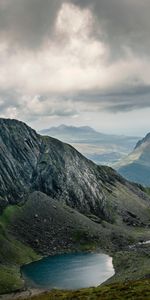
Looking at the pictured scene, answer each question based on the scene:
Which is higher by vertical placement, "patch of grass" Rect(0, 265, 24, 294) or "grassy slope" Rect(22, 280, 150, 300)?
"grassy slope" Rect(22, 280, 150, 300)

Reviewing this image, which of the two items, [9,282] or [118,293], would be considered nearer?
[118,293]

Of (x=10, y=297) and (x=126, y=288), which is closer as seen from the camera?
(x=126, y=288)

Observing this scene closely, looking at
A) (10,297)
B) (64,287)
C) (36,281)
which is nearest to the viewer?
(10,297)

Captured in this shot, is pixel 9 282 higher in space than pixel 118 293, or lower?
lower

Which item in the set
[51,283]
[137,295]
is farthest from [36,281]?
[137,295]

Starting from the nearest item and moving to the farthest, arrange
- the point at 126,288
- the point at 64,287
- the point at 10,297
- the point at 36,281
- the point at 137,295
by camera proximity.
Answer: the point at 137,295
the point at 126,288
the point at 10,297
the point at 64,287
the point at 36,281

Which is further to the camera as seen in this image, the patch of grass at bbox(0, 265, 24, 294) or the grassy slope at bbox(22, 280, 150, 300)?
the patch of grass at bbox(0, 265, 24, 294)

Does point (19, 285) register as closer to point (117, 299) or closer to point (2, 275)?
point (2, 275)

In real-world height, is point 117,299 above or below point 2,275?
above

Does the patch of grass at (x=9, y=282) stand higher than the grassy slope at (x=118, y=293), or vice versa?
the grassy slope at (x=118, y=293)

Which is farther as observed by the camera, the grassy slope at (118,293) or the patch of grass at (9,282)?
the patch of grass at (9,282)
